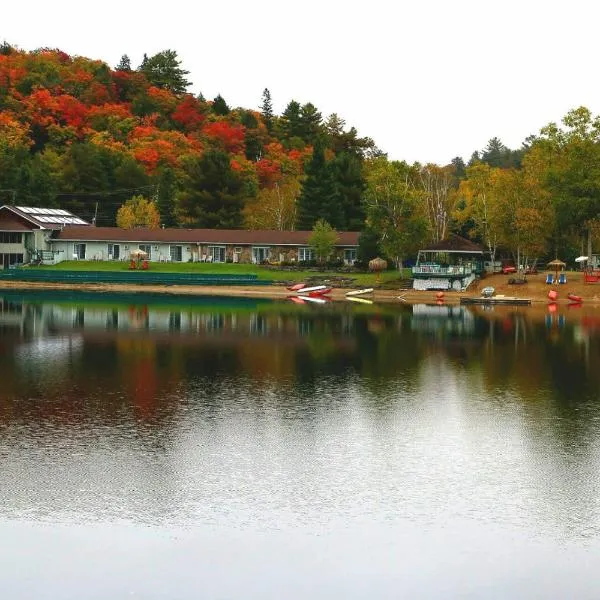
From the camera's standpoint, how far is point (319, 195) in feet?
390

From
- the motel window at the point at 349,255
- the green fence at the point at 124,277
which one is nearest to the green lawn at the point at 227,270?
the green fence at the point at 124,277

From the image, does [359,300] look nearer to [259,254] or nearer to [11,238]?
[259,254]

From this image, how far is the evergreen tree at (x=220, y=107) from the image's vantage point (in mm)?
179375

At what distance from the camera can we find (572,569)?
A: 59.3 feet

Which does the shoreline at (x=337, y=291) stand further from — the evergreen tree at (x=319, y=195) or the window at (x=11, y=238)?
the evergreen tree at (x=319, y=195)

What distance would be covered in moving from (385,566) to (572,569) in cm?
375

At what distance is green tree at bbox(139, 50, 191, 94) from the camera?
192750 millimetres

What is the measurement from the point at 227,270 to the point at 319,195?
1917 cm

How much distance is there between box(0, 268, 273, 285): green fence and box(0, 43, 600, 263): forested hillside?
1671 centimetres

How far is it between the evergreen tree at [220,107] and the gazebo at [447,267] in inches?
3604

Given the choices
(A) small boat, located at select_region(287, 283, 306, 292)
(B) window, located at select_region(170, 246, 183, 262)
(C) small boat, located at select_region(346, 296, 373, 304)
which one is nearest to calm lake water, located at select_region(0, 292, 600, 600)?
(C) small boat, located at select_region(346, 296, 373, 304)

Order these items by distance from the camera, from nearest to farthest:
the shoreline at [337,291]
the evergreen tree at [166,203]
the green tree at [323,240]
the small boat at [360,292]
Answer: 1. the shoreline at [337,291]
2. the small boat at [360,292]
3. the green tree at [323,240]
4. the evergreen tree at [166,203]

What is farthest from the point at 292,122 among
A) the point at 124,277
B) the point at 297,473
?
the point at 297,473

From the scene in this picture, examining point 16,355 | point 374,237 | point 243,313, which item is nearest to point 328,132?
point 374,237
